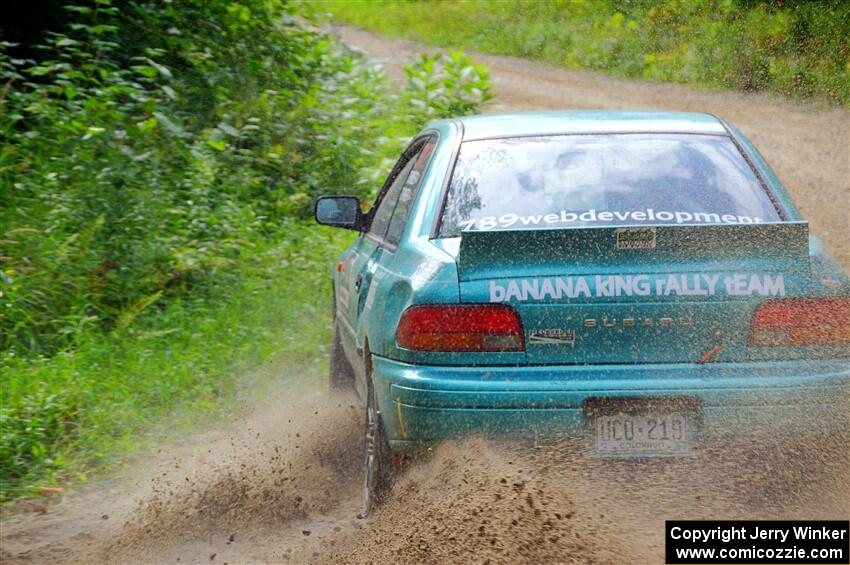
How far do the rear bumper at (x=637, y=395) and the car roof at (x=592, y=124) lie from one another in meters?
1.37

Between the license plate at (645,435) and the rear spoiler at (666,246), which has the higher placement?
the rear spoiler at (666,246)

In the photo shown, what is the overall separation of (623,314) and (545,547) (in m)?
0.84

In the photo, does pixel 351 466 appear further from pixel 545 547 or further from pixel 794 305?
pixel 794 305

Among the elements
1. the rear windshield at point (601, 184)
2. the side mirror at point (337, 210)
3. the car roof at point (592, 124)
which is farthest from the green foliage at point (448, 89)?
the rear windshield at point (601, 184)

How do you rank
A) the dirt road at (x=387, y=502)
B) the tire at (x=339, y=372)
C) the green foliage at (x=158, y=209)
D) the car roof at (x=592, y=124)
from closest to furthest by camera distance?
the dirt road at (x=387, y=502)
the car roof at (x=592, y=124)
the tire at (x=339, y=372)
the green foliage at (x=158, y=209)

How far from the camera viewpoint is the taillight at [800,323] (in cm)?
387

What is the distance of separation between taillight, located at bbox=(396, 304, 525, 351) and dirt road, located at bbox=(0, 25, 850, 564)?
1.13 feet

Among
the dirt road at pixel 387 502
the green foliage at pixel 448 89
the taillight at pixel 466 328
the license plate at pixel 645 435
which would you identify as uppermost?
the taillight at pixel 466 328

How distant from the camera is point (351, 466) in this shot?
5.61m

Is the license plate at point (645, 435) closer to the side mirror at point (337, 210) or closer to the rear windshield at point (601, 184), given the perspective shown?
the rear windshield at point (601, 184)

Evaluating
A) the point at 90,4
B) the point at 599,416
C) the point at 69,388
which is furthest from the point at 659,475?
the point at 90,4

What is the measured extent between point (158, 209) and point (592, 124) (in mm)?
4576

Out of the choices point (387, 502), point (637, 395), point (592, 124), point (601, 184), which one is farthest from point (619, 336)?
point (592, 124)

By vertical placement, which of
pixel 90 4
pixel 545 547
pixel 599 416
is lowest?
pixel 90 4
